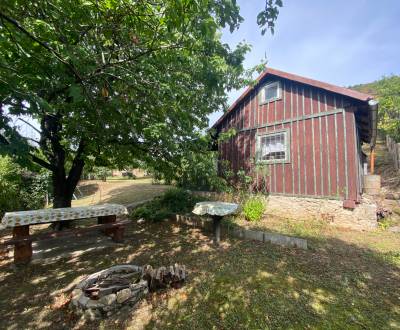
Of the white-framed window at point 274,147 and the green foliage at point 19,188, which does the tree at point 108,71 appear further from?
the green foliage at point 19,188

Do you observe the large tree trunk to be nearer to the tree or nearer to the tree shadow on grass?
the tree

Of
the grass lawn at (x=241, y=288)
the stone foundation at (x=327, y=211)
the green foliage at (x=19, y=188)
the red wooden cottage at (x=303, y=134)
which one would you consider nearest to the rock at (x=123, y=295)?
the grass lawn at (x=241, y=288)

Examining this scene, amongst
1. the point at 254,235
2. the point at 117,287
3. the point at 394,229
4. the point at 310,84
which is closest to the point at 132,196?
the point at 254,235

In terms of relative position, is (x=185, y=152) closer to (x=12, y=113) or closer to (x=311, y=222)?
(x=12, y=113)

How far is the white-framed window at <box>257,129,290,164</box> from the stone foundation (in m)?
1.63

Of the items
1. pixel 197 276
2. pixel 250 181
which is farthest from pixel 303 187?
pixel 197 276

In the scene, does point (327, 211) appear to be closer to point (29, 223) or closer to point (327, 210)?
point (327, 210)

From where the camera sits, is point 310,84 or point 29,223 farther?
point 310,84

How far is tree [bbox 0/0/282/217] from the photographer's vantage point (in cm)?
263

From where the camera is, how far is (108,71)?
152 inches

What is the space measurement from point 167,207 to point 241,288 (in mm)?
5697

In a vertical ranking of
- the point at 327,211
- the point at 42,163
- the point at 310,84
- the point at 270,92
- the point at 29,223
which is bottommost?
the point at 327,211

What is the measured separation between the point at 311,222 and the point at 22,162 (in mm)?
8139

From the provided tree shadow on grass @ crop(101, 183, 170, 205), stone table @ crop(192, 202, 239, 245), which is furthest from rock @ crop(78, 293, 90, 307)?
tree shadow on grass @ crop(101, 183, 170, 205)
